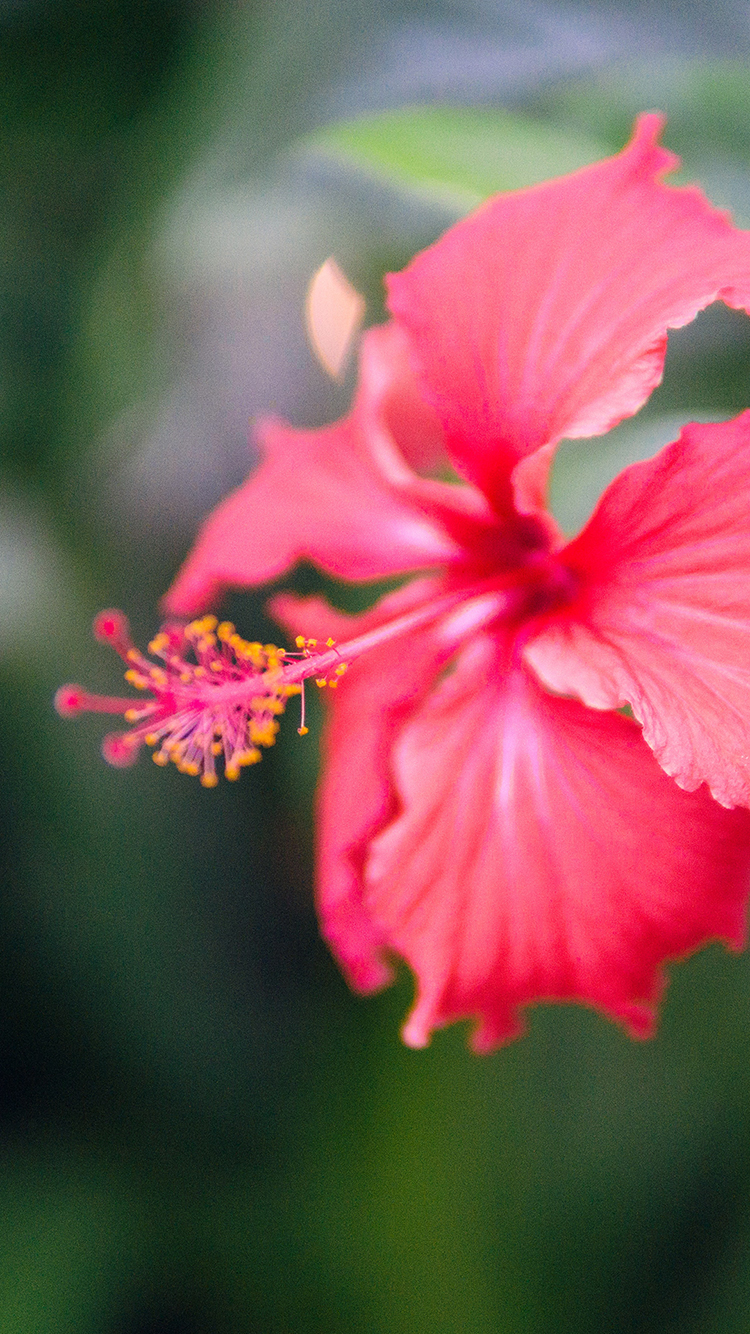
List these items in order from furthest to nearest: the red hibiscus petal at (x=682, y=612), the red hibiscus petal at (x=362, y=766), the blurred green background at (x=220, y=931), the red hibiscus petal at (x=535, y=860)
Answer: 1. the blurred green background at (x=220, y=931)
2. the red hibiscus petal at (x=362, y=766)
3. the red hibiscus petal at (x=535, y=860)
4. the red hibiscus petal at (x=682, y=612)

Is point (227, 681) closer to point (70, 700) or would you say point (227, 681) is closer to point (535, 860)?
point (70, 700)

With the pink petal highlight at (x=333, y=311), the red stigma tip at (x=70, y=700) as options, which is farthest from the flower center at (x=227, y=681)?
the pink petal highlight at (x=333, y=311)

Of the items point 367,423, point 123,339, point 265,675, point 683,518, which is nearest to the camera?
point 683,518

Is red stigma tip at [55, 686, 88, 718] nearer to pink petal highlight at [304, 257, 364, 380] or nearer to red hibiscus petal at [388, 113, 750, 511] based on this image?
red hibiscus petal at [388, 113, 750, 511]

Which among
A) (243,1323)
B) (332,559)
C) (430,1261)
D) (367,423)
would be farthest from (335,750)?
(243,1323)

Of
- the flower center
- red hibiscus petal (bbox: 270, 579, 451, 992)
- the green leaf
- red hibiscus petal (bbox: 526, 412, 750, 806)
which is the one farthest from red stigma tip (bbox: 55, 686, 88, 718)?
the green leaf

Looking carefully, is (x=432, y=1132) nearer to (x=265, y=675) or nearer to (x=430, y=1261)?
(x=430, y=1261)

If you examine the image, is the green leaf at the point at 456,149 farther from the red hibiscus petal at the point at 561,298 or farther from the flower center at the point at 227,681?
the flower center at the point at 227,681
